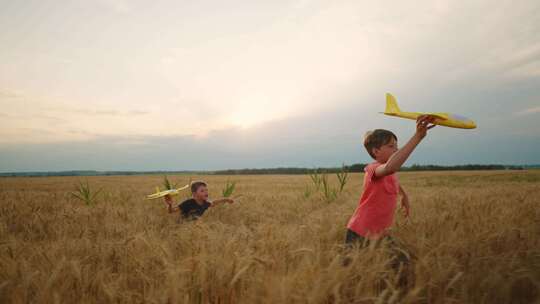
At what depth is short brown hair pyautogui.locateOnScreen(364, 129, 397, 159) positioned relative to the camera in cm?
258

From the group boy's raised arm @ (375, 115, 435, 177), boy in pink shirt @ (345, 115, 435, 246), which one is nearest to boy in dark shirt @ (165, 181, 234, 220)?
boy in pink shirt @ (345, 115, 435, 246)

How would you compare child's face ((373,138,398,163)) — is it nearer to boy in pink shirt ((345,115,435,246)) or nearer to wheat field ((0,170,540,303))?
boy in pink shirt ((345,115,435,246))

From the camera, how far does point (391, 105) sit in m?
2.47

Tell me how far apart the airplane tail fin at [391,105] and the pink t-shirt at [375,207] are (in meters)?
0.48

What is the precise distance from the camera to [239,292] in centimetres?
164

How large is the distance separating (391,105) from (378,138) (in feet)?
1.02

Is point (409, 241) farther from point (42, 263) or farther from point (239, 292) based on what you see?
point (42, 263)

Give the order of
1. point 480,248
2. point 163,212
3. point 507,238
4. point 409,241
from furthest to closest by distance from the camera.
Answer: point 163,212, point 409,241, point 507,238, point 480,248

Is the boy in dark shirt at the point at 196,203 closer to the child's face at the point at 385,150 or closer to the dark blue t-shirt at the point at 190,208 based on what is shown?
the dark blue t-shirt at the point at 190,208

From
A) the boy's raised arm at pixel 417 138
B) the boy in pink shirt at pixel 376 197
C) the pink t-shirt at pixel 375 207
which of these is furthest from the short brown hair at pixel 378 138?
the boy's raised arm at pixel 417 138

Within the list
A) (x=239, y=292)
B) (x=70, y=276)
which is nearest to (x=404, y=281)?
(x=239, y=292)

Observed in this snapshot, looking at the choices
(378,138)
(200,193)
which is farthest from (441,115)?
(200,193)

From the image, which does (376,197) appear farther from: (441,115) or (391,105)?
(441,115)

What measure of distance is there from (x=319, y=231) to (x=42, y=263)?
253 centimetres
